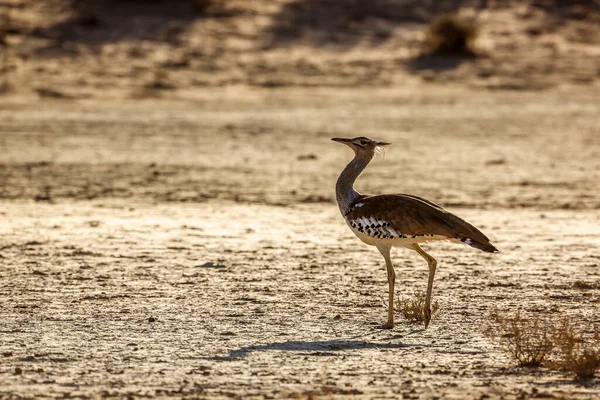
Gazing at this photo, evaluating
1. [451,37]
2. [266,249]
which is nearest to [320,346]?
[266,249]

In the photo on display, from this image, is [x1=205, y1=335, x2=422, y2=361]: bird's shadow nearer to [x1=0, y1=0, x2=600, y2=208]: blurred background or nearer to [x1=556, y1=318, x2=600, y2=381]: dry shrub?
[x1=556, y1=318, x2=600, y2=381]: dry shrub

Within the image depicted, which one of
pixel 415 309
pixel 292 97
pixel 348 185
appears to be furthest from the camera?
pixel 292 97

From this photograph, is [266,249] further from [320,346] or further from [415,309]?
[320,346]

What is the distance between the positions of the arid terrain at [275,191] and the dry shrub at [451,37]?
0.42 m

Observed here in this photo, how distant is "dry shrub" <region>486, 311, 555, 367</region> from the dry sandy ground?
A: 10cm

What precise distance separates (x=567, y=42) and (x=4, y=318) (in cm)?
1895

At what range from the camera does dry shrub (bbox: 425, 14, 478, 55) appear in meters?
22.0

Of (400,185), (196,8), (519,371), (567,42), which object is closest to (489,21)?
(567,42)

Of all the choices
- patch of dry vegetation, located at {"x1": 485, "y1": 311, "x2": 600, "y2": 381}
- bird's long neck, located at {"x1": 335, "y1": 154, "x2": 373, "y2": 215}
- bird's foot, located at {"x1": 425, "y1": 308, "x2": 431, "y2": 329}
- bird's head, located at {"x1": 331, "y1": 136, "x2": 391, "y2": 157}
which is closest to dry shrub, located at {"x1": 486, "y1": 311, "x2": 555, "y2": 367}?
patch of dry vegetation, located at {"x1": 485, "y1": 311, "x2": 600, "y2": 381}

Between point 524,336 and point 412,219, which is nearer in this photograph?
point 524,336

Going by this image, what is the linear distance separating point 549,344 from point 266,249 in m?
3.77

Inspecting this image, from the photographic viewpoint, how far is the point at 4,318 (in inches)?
274

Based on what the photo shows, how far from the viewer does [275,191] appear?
1196 centimetres

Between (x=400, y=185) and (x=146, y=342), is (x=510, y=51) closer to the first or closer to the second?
(x=400, y=185)
